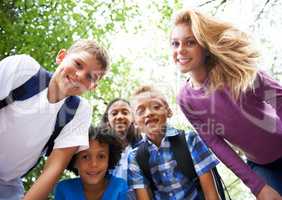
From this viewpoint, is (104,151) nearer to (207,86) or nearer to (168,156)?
(168,156)

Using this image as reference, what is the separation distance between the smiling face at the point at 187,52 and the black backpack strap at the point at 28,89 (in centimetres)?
72

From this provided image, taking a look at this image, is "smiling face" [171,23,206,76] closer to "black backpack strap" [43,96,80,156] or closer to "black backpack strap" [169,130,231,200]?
"black backpack strap" [169,130,231,200]

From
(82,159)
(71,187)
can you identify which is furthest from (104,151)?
(71,187)

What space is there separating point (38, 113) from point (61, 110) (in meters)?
0.12

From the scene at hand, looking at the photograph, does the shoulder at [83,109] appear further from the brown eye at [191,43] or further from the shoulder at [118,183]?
the brown eye at [191,43]

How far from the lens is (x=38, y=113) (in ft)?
5.73

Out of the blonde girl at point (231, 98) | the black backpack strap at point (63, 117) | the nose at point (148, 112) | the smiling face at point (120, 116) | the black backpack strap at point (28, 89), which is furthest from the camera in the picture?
the smiling face at point (120, 116)

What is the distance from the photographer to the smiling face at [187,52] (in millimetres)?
2057

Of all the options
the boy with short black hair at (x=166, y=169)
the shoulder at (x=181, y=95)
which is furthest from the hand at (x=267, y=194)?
the shoulder at (x=181, y=95)

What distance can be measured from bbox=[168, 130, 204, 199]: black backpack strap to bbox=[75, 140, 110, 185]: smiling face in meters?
0.40

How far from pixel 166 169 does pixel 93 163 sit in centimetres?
41

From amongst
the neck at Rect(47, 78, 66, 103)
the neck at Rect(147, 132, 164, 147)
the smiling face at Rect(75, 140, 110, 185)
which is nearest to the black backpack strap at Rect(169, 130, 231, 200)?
the neck at Rect(147, 132, 164, 147)

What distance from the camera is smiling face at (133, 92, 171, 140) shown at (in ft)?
7.84

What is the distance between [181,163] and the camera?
216 centimetres
